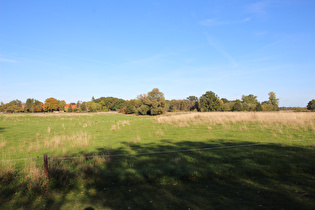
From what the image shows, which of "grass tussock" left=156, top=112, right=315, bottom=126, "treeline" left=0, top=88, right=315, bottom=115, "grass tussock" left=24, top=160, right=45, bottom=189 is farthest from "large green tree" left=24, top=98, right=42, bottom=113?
"grass tussock" left=24, top=160, right=45, bottom=189

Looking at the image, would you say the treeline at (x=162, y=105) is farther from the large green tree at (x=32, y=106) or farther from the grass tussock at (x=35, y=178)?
the grass tussock at (x=35, y=178)

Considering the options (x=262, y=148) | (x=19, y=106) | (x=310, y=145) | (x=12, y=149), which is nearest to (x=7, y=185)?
(x=12, y=149)

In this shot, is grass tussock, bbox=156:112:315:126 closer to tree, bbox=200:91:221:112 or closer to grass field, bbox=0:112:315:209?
grass field, bbox=0:112:315:209

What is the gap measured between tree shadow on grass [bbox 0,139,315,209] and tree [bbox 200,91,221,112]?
61.8m

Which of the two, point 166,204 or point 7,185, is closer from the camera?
point 166,204

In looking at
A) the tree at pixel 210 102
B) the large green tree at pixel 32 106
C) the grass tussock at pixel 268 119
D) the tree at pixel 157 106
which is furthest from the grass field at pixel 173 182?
the large green tree at pixel 32 106

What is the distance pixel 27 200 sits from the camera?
5422 millimetres

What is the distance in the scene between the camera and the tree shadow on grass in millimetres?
5039

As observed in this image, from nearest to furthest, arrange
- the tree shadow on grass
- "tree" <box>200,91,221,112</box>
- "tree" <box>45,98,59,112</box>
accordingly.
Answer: the tree shadow on grass → "tree" <box>200,91,221,112</box> → "tree" <box>45,98,59,112</box>

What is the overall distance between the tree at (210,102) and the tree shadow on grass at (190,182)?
6184cm

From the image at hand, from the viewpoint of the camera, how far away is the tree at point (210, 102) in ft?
229

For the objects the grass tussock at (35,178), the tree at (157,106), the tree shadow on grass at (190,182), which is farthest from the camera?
the tree at (157,106)

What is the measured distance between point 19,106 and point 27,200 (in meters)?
132

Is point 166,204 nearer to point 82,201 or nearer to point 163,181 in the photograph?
point 163,181
